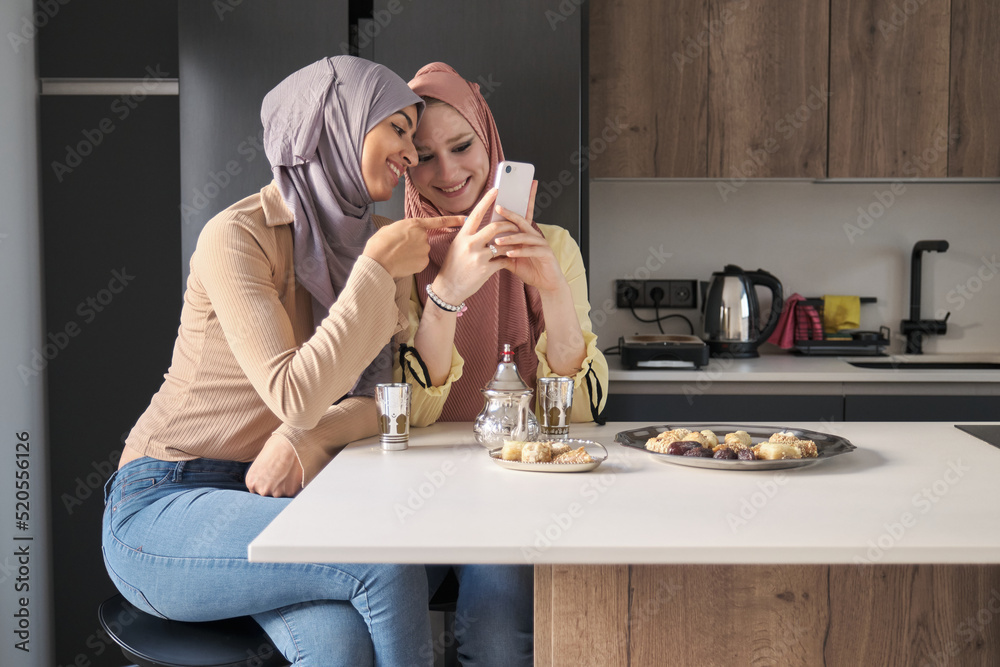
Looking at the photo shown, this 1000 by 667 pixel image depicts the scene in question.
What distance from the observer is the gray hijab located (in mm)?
1428

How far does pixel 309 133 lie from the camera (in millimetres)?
1434

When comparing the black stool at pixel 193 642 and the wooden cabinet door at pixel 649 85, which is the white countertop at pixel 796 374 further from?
the black stool at pixel 193 642

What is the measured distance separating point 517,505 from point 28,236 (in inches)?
61.7

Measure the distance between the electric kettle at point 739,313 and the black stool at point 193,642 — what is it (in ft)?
6.11

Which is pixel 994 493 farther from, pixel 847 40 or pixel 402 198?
pixel 847 40

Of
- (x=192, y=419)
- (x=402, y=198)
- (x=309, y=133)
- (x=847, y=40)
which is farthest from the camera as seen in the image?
(x=847, y=40)

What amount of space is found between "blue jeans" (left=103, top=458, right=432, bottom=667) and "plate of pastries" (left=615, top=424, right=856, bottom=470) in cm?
37

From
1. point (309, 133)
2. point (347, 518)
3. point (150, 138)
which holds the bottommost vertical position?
point (347, 518)

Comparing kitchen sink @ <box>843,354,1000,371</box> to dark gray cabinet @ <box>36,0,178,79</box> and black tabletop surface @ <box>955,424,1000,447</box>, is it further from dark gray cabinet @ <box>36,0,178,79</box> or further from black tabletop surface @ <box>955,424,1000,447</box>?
dark gray cabinet @ <box>36,0,178,79</box>

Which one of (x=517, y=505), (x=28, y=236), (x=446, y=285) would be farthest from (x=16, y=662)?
(x=517, y=505)

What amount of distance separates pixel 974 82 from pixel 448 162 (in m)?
1.81

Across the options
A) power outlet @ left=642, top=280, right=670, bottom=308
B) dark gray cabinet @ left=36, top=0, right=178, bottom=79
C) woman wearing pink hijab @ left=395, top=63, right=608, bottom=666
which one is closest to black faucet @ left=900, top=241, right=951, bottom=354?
power outlet @ left=642, top=280, right=670, bottom=308

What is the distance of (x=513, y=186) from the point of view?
136cm

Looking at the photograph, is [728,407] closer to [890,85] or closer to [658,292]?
[658,292]
